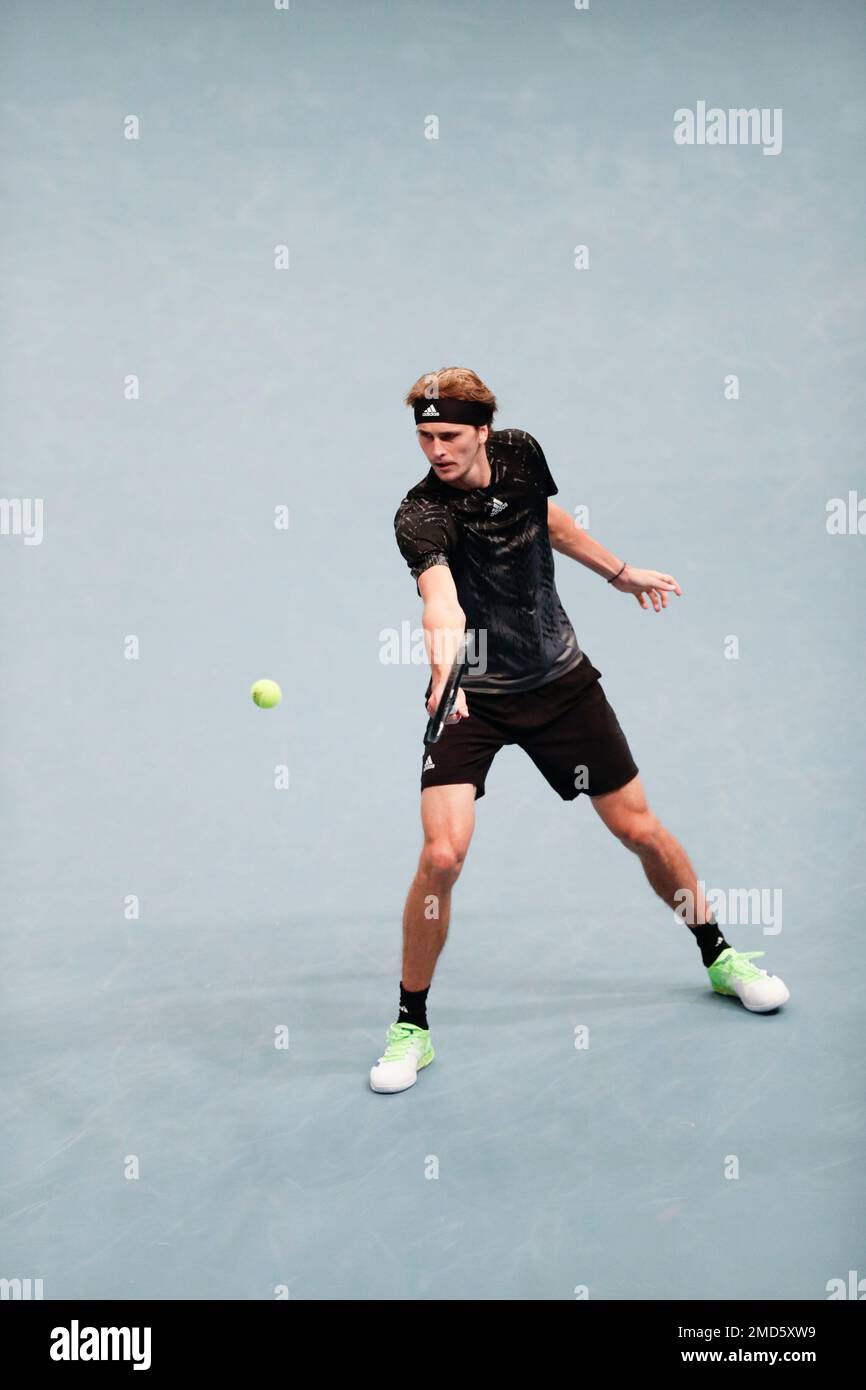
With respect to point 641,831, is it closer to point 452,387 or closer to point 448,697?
point 448,697

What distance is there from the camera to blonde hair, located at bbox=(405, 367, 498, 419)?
137 inches

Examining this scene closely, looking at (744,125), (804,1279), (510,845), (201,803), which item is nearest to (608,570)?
(510,845)

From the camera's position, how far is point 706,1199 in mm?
3109

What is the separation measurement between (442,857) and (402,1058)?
54 cm

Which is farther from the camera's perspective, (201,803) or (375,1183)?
(201,803)

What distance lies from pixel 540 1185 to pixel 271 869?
2207 mm

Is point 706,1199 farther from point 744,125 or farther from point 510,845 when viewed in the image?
point 744,125

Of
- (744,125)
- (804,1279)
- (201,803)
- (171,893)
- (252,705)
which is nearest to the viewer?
(804,1279)

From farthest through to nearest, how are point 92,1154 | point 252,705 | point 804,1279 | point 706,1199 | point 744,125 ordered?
point 744,125 → point 252,705 → point 92,1154 → point 706,1199 → point 804,1279

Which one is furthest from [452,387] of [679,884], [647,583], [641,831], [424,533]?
[679,884]

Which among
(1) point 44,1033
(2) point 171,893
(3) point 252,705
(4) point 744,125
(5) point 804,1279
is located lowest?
(5) point 804,1279

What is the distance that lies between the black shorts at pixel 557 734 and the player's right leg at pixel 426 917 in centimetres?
11

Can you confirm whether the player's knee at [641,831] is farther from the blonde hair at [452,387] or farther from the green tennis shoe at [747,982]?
the blonde hair at [452,387]

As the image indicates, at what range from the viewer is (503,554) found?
3.67 meters
